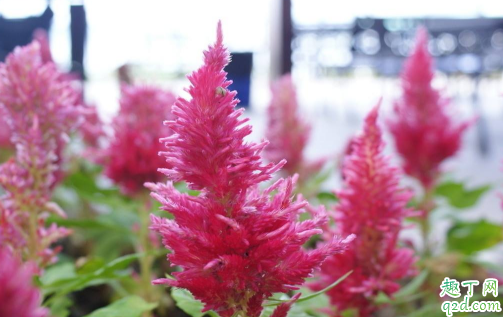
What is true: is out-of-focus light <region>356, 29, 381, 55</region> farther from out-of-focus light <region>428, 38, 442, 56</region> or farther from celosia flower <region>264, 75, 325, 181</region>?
celosia flower <region>264, 75, 325, 181</region>

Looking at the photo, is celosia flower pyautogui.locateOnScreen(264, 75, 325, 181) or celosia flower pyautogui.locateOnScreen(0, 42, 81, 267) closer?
celosia flower pyautogui.locateOnScreen(0, 42, 81, 267)

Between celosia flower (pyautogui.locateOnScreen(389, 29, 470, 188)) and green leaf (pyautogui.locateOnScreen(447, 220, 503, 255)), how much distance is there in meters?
0.21

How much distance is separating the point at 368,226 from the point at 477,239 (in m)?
0.93

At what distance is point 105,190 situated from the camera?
1.50 m

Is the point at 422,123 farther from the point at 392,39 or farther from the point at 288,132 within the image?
the point at 392,39

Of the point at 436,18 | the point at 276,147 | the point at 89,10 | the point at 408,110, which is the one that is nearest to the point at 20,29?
the point at 89,10

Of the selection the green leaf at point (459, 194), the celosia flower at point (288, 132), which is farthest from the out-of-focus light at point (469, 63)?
the celosia flower at point (288, 132)

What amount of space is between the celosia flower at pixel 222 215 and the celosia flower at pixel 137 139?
2.13ft

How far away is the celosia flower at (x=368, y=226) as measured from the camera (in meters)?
0.73

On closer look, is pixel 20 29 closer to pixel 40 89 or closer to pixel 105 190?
pixel 105 190

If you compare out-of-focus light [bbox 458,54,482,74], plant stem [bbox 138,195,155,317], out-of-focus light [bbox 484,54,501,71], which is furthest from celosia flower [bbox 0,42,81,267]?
out-of-focus light [bbox 484,54,501,71]

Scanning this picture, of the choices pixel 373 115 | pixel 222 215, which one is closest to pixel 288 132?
pixel 373 115

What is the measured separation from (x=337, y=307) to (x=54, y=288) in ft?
1.40

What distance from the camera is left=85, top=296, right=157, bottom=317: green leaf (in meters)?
0.75
